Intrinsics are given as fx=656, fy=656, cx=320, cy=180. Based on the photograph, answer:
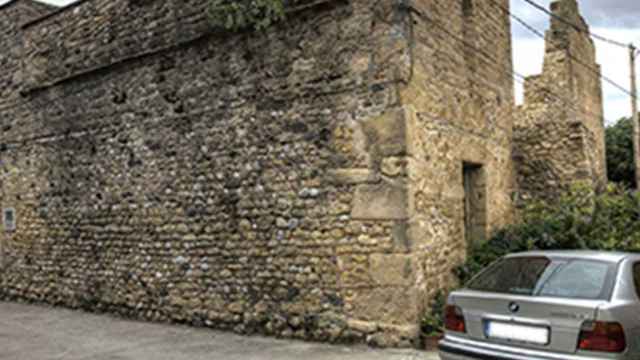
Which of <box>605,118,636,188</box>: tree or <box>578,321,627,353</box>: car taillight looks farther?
<box>605,118,636,188</box>: tree

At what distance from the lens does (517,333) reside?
4926 millimetres

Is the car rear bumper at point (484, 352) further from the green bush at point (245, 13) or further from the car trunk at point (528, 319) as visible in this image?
the green bush at point (245, 13)

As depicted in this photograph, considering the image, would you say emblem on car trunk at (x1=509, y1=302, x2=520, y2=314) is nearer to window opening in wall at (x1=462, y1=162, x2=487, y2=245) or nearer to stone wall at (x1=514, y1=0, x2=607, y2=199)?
window opening in wall at (x1=462, y1=162, x2=487, y2=245)

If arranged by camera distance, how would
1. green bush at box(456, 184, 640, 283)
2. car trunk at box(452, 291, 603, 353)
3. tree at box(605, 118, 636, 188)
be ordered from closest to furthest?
car trunk at box(452, 291, 603, 353), green bush at box(456, 184, 640, 283), tree at box(605, 118, 636, 188)

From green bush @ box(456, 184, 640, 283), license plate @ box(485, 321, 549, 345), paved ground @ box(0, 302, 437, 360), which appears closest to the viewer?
license plate @ box(485, 321, 549, 345)

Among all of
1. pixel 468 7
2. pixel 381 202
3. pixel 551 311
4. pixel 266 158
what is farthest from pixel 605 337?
pixel 468 7

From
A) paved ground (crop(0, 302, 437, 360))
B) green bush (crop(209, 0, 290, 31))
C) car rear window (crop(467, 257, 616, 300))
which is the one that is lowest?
paved ground (crop(0, 302, 437, 360))

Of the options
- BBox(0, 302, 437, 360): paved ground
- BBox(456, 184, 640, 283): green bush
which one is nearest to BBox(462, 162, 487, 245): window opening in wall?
BBox(456, 184, 640, 283): green bush

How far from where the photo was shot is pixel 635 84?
1848 centimetres

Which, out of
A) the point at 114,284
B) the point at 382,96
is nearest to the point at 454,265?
the point at 382,96

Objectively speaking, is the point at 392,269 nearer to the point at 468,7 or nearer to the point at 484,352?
the point at 484,352

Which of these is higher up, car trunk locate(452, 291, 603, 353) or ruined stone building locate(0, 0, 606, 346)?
ruined stone building locate(0, 0, 606, 346)

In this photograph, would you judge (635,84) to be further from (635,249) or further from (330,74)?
(330,74)

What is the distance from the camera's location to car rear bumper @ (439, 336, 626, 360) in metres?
4.72
